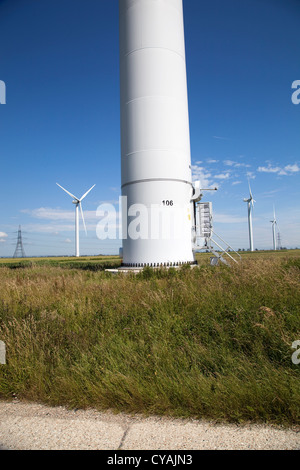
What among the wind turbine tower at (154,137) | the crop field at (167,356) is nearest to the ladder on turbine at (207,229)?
the wind turbine tower at (154,137)

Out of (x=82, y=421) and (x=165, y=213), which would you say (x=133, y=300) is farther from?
(x=165, y=213)

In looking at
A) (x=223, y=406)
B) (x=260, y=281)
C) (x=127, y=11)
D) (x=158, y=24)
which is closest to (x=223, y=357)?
(x=223, y=406)

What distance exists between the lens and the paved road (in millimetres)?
2463

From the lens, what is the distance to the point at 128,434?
261cm

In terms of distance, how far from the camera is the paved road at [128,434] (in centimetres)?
246

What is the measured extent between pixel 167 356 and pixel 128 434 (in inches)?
50.1

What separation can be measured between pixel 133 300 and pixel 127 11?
14706 mm

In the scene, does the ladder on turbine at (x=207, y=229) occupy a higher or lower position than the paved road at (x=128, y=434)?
higher

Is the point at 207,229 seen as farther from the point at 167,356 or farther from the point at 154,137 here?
the point at 167,356

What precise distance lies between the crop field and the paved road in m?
0.16

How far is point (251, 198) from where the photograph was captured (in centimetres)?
3528

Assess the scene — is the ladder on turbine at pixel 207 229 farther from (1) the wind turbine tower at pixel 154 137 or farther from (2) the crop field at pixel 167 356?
(2) the crop field at pixel 167 356

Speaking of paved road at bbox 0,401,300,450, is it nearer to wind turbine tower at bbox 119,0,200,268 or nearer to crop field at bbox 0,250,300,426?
crop field at bbox 0,250,300,426

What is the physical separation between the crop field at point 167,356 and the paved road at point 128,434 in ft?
0.51
